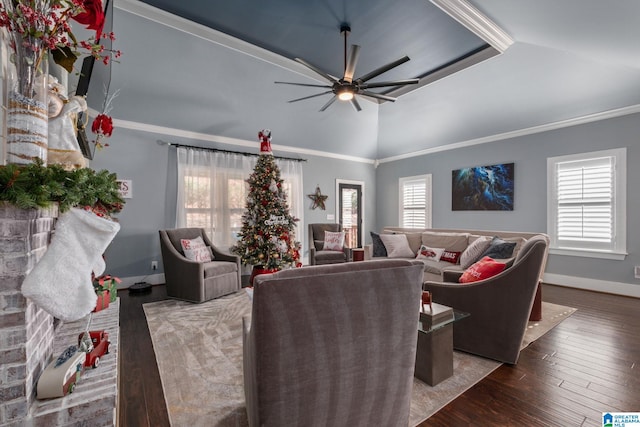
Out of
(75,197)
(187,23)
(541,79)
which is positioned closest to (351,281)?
(75,197)

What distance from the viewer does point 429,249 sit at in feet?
14.2

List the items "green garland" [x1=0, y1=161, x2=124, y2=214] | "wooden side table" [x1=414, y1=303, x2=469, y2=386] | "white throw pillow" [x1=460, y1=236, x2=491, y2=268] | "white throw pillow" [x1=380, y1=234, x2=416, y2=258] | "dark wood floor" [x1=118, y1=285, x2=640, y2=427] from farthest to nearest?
"white throw pillow" [x1=380, y1=234, x2=416, y2=258]
"white throw pillow" [x1=460, y1=236, x2=491, y2=268]
"wooden side table" [x1=414, y1=303, x2=469, y2=386]
"dark wood floor" [x1=118, y1=285, x2=640, y2=427]
"green garland" [x1=0, y1=161, x2=124, y2=214]

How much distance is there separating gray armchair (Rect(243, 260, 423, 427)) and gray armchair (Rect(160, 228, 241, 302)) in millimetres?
2911

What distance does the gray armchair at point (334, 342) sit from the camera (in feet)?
3.40

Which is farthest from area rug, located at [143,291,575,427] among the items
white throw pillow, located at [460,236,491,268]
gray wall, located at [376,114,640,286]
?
gray wall, located at [376,114,640,286]

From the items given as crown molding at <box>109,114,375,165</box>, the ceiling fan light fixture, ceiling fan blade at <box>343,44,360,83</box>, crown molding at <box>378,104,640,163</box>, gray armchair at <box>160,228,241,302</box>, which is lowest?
gray armchair at <box>160,228,241,302</box>

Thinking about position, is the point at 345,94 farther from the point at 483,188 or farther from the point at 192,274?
the point at 483,188

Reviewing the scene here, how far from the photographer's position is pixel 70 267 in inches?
42.9

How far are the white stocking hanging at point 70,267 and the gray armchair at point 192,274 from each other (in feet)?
8.74

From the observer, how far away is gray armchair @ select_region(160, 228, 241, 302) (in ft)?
12.3

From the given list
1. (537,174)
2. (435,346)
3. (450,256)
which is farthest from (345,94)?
(537,174)

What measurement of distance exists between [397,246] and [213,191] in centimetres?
335

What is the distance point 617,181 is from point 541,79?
1895 mm

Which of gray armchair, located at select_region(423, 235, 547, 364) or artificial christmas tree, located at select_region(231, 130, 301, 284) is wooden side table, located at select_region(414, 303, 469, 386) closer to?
gray armchair, located at select_region(423, 235, 547, 364)
